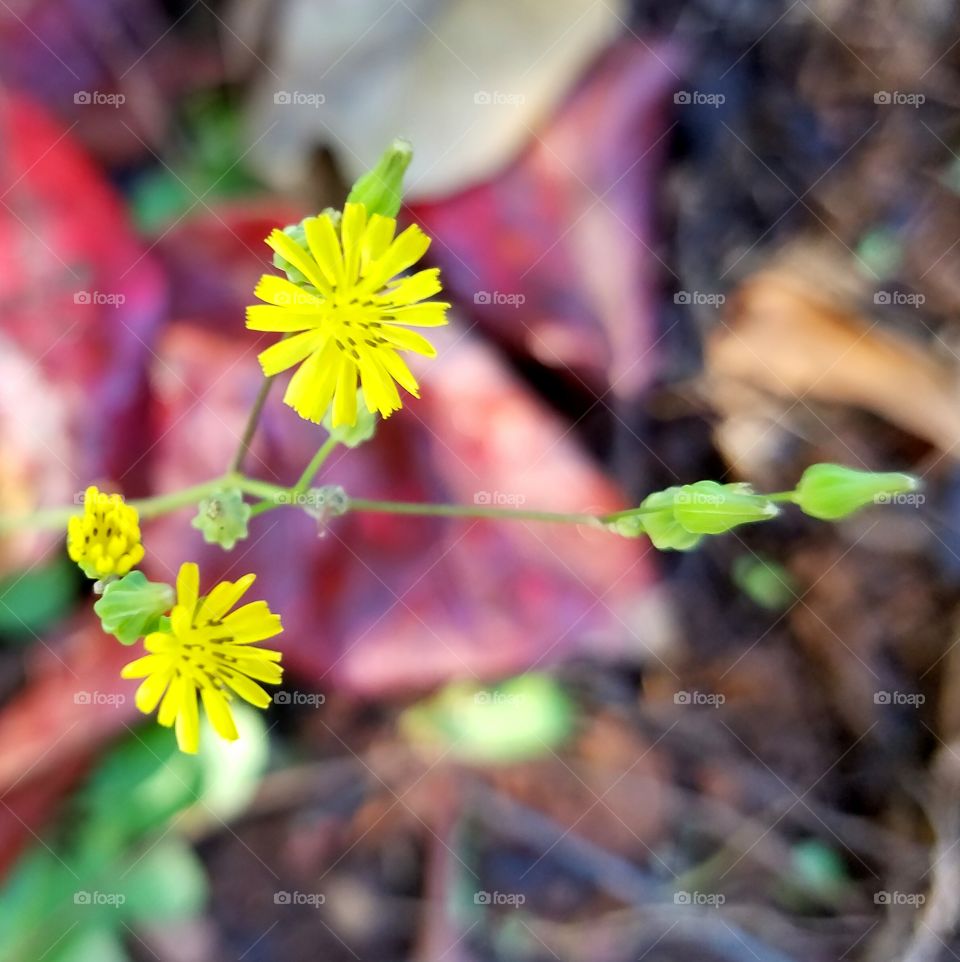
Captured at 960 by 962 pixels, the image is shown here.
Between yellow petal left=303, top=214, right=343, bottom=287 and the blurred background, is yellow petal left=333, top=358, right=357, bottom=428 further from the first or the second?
the blurred background

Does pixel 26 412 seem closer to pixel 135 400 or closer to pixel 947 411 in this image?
pixel 135 400

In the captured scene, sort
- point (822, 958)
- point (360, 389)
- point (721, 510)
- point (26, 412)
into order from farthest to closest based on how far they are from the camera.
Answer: point (822, 958)
point (26, 412)
point (360, 389)
point (721, 510)

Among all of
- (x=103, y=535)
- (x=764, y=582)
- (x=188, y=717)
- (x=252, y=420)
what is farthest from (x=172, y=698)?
(x=764, y=582)

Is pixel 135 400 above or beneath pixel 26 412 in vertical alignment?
above

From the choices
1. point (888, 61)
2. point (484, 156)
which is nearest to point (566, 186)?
point (484, 156)

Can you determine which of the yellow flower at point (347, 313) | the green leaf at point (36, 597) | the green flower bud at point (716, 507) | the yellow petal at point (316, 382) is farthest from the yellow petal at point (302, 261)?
the green leaf at point (36, 597)

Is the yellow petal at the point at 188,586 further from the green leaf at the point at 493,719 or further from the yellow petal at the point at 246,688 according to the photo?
the green leaf at the point at 493,719
